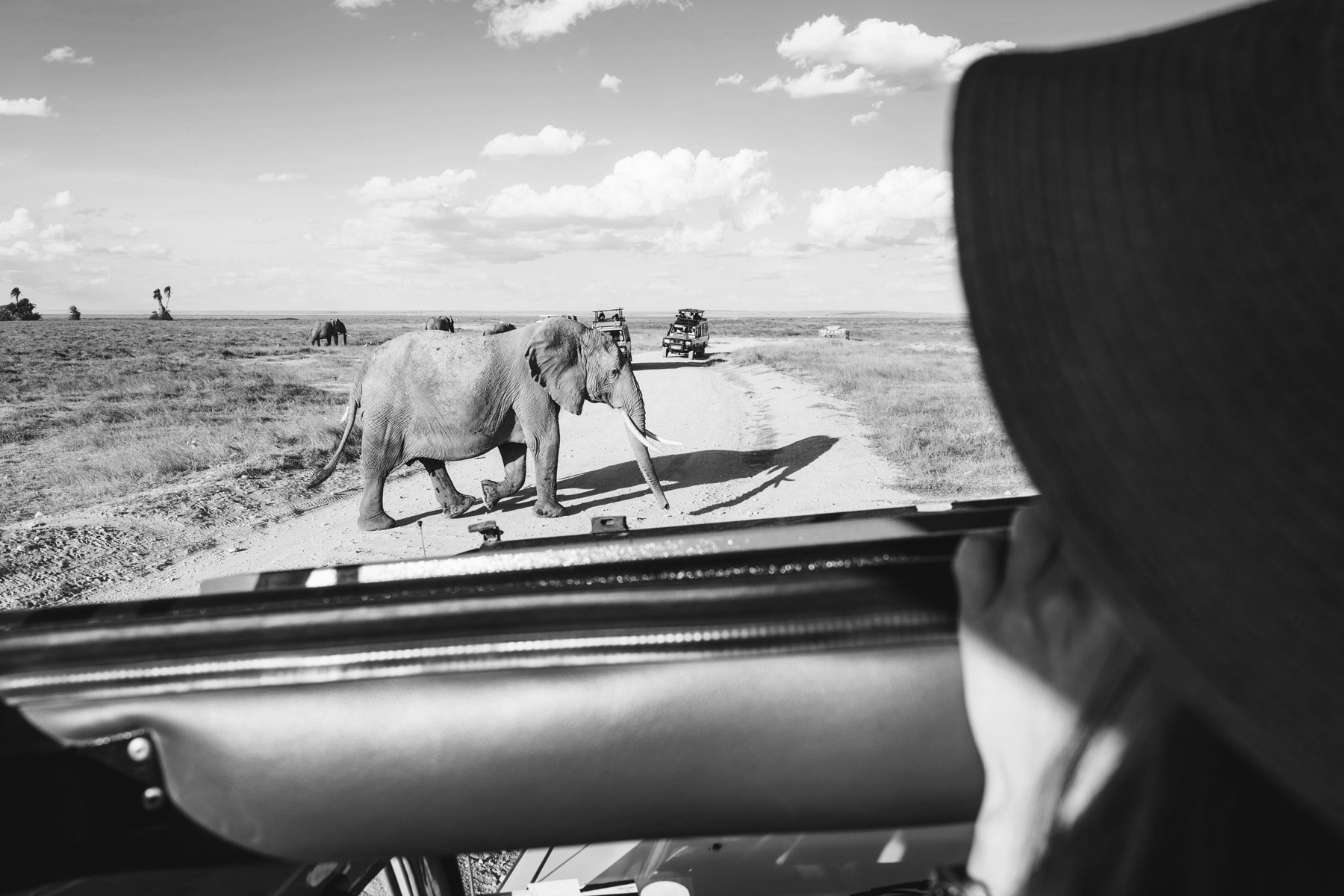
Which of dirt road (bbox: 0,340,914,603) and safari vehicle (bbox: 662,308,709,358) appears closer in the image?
dirt road (bbox: 0,340,914,603)

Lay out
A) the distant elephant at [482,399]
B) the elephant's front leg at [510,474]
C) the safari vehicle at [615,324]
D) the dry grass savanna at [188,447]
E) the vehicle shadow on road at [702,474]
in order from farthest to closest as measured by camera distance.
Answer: the safari vehicle at [615,324], the vehicle shadow on road at [702,474], the elephant's front leg at [510,474], the distant elephant at [482,399], the dry grass savanna at [188,447]

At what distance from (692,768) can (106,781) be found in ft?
2.83

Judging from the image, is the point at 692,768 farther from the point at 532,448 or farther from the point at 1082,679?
the point at 532,448

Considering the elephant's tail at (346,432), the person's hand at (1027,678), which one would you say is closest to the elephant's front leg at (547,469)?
the elephant's tail at (346,432)

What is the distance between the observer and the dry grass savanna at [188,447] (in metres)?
8.36

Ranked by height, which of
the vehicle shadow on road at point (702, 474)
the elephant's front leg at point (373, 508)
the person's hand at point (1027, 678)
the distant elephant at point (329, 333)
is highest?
the distant elephant at point (329, 333)

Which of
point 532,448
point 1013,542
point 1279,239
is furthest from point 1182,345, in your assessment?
point 532,448

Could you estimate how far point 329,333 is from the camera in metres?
53.0

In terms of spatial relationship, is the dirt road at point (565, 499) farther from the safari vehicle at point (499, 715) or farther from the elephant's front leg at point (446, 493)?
the safari vehicle at point (499, 715)

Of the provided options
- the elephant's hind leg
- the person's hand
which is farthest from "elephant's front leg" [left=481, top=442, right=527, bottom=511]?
the person's hand

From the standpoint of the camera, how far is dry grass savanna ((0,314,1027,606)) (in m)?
8.36

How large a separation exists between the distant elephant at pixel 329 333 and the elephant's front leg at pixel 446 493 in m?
43.8

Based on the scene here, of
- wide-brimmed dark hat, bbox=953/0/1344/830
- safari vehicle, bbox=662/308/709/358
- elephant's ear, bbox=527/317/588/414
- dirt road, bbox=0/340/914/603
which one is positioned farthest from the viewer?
→ safari vehicle, bbox=662/308/709/358

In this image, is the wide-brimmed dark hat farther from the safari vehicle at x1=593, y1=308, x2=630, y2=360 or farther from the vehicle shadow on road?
the safari vehicle at x1=593, y1=308, x2=630, y2=360
